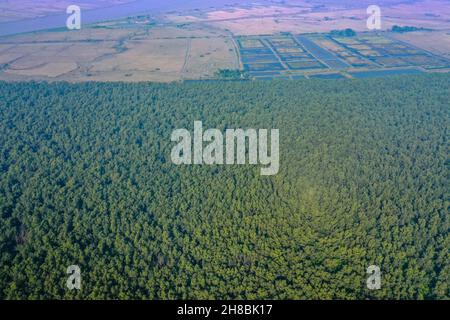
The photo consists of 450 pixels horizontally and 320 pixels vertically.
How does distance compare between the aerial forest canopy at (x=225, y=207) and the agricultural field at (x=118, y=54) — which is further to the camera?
the agricultural field at (x=118, y=54)

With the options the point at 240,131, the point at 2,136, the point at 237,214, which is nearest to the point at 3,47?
the point at 2,136

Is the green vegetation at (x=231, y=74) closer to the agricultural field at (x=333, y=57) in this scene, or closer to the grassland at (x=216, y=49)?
the grassland at (x=216, y=49)
